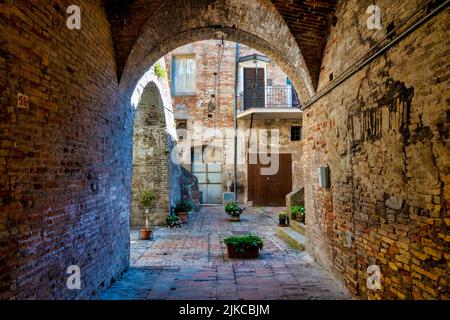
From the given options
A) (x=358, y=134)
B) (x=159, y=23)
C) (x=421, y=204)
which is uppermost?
(x=159, y=23)

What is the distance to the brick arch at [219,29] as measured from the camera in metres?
5.24

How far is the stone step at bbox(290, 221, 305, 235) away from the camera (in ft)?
25.7

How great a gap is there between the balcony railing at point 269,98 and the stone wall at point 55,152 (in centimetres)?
1113

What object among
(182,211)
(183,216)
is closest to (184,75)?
(182,211)

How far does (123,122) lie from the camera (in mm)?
5367

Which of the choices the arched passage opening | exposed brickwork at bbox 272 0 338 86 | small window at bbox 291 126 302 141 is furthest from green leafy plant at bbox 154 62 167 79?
small window at bbox 291 126 302 141

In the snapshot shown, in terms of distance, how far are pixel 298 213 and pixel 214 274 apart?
4199mm

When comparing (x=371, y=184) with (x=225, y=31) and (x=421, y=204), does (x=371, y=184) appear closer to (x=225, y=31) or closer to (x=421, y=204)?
A: (x=421, y=204)

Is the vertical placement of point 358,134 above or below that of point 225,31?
below

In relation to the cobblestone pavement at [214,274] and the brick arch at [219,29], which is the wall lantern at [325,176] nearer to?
the cobblestone pavement at [214,274]

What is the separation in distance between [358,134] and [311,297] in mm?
2353

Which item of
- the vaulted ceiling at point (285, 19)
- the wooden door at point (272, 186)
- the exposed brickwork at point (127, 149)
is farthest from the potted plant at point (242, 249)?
the wooden door at point (272, 186)
